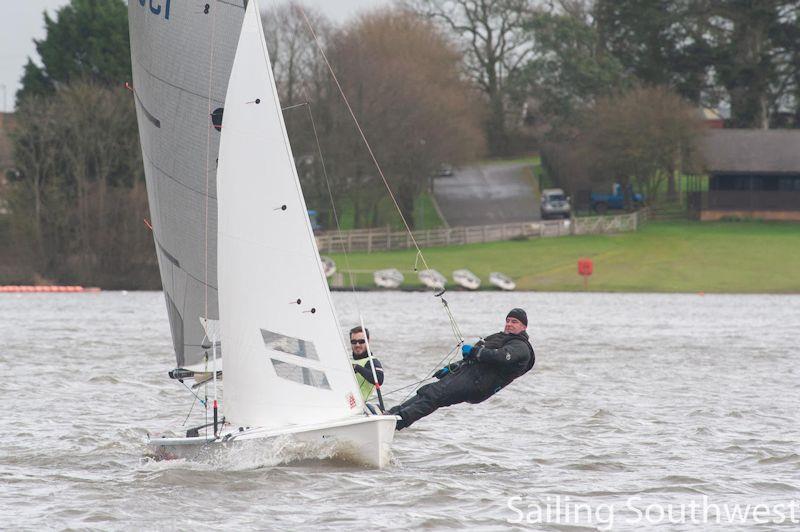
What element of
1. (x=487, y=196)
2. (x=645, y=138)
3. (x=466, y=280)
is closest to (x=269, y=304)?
(x=466, y=280)

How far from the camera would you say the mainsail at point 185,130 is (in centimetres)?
1536

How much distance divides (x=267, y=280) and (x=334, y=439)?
5.67 ft

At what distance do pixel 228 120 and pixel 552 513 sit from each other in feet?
16.2

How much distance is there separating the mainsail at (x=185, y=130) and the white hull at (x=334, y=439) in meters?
1.73

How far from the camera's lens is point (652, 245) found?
67.6 metres

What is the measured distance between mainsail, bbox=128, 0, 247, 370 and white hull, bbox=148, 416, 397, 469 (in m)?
1.73

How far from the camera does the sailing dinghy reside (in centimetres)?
1441

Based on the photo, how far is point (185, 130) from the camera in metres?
15.6

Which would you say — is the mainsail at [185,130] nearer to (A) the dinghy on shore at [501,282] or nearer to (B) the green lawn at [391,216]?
(A) the dinghy on shore at [501,282]

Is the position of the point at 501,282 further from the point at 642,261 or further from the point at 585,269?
the point at 642,261

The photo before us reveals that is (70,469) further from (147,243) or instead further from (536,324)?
(147,243)

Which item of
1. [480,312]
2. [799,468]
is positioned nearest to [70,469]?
[799,468]

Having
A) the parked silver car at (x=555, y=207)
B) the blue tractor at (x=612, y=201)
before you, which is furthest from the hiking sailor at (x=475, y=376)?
the blue tractor at (x=612, y=201)

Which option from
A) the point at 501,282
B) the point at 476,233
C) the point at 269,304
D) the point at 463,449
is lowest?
the point at 501,282
